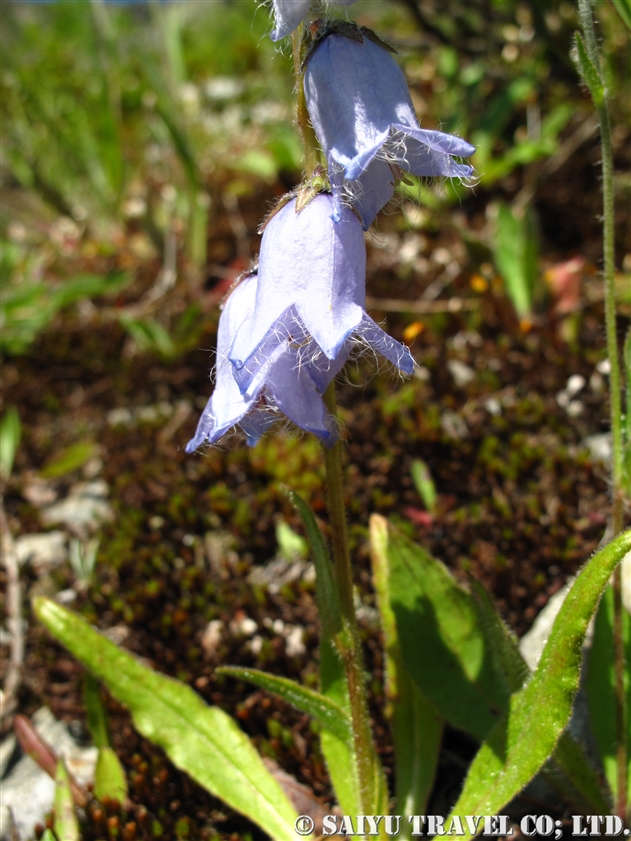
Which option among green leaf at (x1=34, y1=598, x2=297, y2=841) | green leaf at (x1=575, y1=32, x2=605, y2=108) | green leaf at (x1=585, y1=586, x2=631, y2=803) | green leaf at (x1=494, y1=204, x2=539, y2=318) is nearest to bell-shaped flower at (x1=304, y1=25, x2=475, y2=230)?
green leaf at (x1=575, y1=32, x2=605, y2=108)

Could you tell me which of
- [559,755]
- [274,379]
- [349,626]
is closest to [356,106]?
[274,379]

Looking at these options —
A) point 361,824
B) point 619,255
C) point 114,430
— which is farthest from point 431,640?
point 619,255

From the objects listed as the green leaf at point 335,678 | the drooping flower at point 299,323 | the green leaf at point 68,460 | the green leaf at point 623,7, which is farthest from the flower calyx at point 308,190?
the green leaf at point 68,460

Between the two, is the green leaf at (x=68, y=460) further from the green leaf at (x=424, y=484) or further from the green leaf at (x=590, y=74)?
the green leaf at (x=590, y=74)

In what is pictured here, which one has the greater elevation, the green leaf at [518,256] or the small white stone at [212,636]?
the green leaf at [518,256]

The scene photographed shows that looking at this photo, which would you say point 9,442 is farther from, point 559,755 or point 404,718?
point 559,755

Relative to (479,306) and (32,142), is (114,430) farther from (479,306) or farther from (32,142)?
(32,142)
